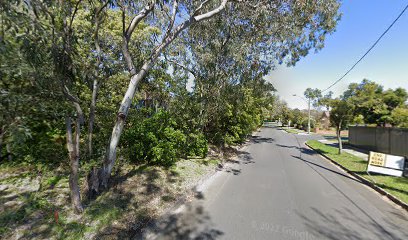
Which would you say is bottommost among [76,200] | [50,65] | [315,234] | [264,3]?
[315,234]

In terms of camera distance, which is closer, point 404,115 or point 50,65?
point 50,65

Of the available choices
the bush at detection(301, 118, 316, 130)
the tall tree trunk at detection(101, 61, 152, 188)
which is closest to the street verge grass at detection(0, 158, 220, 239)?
the tall tree trunk at detection(101, 61, 152, 188)

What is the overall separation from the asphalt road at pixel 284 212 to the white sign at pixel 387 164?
0.94m

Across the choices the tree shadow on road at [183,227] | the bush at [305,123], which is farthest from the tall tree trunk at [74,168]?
the bush at [305,123]

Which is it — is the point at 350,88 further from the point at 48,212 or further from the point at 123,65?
the point at 48,212

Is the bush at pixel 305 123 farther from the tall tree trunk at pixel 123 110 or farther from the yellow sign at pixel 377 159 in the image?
the tall tree trunk at pixel 123 110

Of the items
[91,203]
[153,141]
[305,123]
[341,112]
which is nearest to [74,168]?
[91,203]

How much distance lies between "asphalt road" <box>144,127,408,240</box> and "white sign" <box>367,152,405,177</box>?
3.07 feet

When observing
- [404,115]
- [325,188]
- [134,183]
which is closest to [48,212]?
[134,183]

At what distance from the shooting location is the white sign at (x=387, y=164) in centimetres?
778

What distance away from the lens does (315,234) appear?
4.28 meters

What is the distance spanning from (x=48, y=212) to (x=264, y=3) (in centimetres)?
828

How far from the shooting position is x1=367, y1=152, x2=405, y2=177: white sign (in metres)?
7.78

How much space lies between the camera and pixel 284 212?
5227mm
